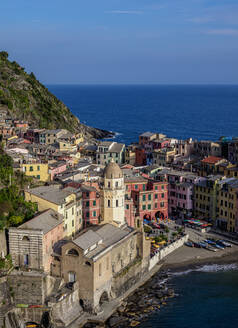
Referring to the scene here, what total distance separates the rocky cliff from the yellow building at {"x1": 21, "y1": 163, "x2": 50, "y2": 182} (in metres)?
58.1

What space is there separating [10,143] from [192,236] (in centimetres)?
4893

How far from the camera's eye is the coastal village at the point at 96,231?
1957 inches

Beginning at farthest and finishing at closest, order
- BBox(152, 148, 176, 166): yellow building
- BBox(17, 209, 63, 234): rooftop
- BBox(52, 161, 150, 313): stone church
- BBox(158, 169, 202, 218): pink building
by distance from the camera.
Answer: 1. BBox(152, 148, 176, 166): yellow building
2. BBox(158, 169, 202, 218): pink building
3. BBox(17, 209, 63, 234): rooftop
4. BBox(52, 161, 150, 313): stone church

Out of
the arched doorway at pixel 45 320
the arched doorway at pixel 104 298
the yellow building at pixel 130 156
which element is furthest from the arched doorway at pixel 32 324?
the yellow building at pixel 130 156

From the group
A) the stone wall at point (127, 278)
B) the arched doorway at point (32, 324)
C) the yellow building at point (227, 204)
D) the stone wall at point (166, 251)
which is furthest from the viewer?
the yellow building at point (227, 204)

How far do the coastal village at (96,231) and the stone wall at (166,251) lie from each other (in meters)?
0.13

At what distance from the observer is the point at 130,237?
192 feet

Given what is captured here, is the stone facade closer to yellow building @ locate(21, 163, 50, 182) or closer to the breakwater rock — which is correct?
the breakwater rock

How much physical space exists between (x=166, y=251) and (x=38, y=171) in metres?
25.6

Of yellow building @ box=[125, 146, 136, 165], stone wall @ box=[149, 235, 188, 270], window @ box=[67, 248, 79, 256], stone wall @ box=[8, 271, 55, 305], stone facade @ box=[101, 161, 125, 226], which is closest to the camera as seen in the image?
stone wall @ box=[8, 271, 55, 305]

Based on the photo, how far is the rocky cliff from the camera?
453 ft

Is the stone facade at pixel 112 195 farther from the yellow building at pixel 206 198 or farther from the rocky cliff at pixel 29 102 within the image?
the rocky cliff at pixel 29 102

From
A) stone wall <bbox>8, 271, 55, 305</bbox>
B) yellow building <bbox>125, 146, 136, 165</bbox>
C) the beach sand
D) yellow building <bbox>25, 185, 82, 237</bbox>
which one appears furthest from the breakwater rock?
yellow building <bbox>125, 146, 136, 165</bbox>

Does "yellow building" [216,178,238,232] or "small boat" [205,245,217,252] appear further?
"yellow building" [216,178,238,232]
